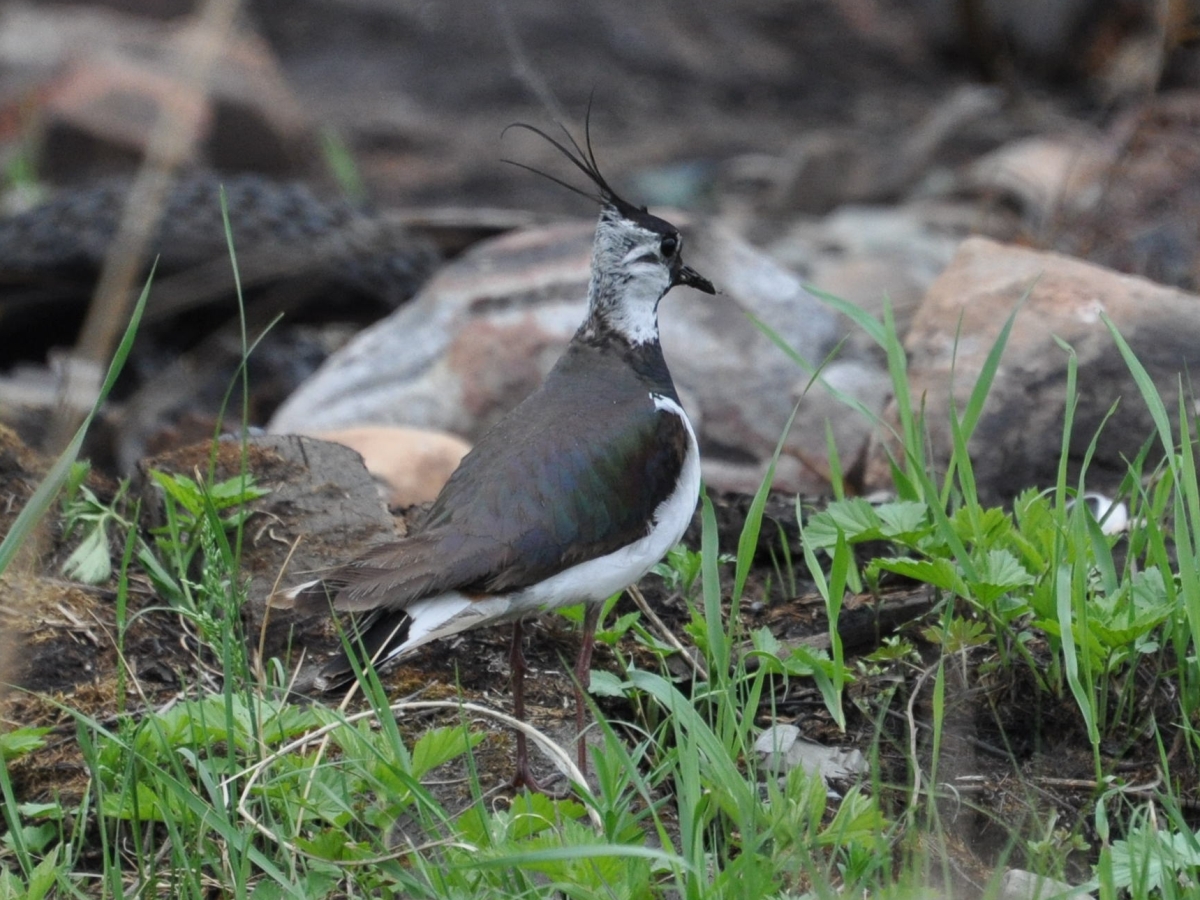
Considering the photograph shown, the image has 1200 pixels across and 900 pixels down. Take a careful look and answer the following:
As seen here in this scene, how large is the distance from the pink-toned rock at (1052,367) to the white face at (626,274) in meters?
0.89

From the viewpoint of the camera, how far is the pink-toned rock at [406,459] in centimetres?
451

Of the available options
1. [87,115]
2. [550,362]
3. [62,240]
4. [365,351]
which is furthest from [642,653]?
[87,115]

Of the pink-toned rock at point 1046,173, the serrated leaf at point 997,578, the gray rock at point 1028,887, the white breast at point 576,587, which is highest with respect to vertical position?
the serrated leaf at point 997,578

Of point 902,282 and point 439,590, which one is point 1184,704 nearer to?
point 439,590

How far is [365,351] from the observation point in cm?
592

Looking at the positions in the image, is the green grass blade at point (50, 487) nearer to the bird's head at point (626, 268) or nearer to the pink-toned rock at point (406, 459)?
the bird's head at point (626, 268)

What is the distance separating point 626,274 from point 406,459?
1.07m

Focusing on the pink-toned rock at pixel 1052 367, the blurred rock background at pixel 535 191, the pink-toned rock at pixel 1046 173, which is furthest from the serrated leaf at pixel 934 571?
the pink-toned rock at pixel 1046 173

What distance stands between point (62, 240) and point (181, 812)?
4.28m

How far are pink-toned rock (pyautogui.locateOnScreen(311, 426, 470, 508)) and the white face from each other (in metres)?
0.85

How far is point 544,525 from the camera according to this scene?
311 cm

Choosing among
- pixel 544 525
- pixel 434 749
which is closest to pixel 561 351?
pixel 544 525

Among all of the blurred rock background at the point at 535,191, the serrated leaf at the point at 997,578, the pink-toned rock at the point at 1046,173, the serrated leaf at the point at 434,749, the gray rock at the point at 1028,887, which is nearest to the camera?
the gray rock at the point at 1028,887

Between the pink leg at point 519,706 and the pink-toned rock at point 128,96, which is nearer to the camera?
the pink leg at point 519,706
